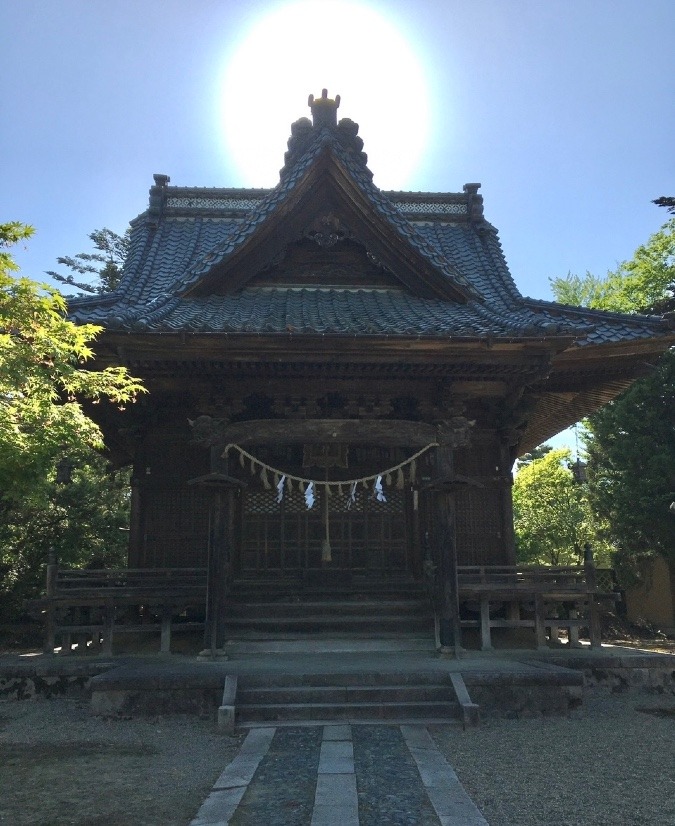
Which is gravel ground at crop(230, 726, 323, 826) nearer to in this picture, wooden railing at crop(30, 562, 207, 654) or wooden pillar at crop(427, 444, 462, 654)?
wooden pillar at crop(427, 444, 462, 654)

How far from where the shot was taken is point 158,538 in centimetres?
1072

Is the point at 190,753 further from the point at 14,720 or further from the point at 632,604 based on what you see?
the point at 632,604

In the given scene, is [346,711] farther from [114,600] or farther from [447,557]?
[114,600]

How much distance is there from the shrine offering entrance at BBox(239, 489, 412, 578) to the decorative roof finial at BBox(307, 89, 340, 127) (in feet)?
23.6

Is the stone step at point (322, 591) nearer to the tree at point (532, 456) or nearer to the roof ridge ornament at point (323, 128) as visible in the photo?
the roof ridge ornament at point (323, 128)

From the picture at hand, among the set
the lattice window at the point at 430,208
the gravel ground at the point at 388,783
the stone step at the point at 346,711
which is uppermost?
the lattice window at the point at 430,208

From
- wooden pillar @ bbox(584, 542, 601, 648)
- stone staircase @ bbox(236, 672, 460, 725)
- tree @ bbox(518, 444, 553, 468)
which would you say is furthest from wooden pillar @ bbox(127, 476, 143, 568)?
tree @ bbox(518, 444, 553, 468)

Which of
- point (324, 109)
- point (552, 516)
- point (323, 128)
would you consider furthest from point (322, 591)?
point (552, 516)

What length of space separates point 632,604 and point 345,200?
18.9m

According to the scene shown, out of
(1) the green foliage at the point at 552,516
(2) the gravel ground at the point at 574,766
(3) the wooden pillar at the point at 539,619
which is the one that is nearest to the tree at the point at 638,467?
(1) the green foliage at the point at 552,516

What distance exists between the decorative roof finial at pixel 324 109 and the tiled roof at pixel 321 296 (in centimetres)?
41

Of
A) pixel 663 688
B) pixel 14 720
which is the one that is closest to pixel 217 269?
pixel 14 720

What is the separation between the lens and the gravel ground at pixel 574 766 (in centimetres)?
440

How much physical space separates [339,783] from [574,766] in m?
2.16
